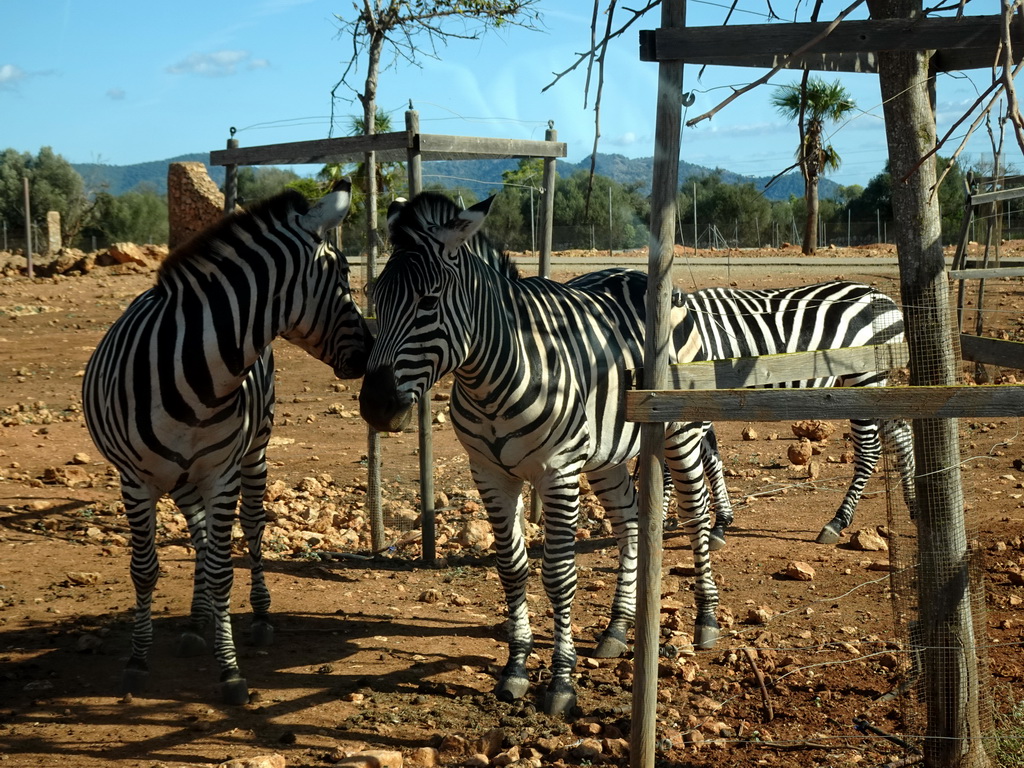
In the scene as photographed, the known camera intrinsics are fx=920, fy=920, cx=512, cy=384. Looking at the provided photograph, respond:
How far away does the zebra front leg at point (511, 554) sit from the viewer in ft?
15.0

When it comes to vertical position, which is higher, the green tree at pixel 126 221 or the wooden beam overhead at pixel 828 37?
the green tree at pixel 126 221

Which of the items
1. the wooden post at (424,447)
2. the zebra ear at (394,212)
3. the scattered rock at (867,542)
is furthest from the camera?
the scattered rock at (867,542)

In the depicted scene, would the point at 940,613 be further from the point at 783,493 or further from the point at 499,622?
the point at 783,493

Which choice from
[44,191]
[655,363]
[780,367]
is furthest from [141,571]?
[44,191]

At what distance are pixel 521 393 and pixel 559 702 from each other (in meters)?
1.46

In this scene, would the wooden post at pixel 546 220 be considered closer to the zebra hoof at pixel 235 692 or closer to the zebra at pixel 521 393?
the zebra at pixel 521 393

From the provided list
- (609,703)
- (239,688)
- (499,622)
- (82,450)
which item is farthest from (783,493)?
(82,450)

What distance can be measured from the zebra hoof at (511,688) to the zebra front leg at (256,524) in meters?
1.50

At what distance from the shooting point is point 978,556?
3.68 m

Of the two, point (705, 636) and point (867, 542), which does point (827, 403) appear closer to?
point (705, 636)

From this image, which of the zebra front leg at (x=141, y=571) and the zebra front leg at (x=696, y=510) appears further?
the zebra front leg at (x=696, y=510)

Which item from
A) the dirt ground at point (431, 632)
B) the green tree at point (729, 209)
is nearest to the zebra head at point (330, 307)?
the dirt ground at point (431, 632)

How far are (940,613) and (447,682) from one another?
92.9 inches

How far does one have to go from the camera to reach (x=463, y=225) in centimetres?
413
